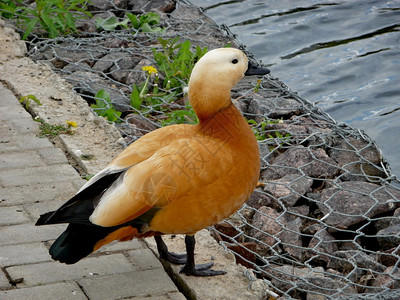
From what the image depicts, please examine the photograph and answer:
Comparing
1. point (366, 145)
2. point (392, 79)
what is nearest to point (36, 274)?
point (366, 145)

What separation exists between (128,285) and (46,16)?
371 cm

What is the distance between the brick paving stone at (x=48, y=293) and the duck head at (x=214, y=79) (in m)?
0.99

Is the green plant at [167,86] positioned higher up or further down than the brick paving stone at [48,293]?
further down

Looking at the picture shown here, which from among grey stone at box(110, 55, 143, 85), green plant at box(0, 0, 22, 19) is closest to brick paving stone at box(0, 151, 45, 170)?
grey stone at box(110, 55, 143, 85)

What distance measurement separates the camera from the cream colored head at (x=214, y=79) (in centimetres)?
321

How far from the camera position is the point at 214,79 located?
3209 mm

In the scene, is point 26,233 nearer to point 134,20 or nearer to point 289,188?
point 289,188

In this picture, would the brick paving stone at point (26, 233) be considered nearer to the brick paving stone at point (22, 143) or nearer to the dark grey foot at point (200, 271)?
the dark grey foot at point (200, 271)

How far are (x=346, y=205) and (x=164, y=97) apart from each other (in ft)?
5.91

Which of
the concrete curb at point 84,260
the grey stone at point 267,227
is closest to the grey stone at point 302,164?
the grey stone at point 267,227

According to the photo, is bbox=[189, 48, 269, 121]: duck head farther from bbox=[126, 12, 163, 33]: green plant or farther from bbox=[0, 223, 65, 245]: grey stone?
bbox=[126, 12, 163, 33]: green plant

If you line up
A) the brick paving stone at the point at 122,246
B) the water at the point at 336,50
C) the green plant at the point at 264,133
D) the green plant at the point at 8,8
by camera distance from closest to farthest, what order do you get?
1. the brick paving stone at the point at 122,246
2. the green plant at the point at 264,133
3. the green plant at the point at 8,8
4. the water at the point at 336,50

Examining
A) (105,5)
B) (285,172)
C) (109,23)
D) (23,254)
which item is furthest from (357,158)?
(105,5)

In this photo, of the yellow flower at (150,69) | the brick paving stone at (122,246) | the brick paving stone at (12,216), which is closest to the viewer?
the brick paving stone at (122,246)
